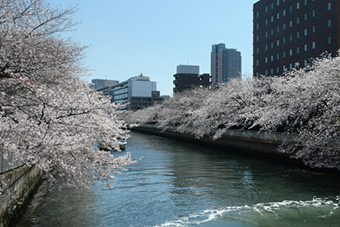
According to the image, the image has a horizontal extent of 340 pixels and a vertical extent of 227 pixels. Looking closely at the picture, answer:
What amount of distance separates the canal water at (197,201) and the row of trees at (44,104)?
94.3 inches

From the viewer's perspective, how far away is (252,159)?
90.4 feet

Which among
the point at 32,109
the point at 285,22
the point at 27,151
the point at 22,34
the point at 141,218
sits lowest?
the point at 141,218

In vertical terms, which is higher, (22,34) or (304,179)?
(22,34)

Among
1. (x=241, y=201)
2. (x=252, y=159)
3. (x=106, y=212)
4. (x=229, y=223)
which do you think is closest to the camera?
(x=229, y=223)

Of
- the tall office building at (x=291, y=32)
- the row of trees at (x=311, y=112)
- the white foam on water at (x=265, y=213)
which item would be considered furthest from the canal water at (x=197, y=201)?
the tall office building at (x=291, y=32)

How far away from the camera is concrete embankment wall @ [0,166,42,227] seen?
364 inches

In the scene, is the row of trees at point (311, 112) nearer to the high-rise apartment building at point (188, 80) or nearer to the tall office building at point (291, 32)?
the tall office building at point (291, 32)

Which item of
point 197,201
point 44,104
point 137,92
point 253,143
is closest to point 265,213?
point 197,201

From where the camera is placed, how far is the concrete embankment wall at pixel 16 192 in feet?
30.4

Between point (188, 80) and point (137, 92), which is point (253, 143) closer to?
point (188, 80)

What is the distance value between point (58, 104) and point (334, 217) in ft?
33.0

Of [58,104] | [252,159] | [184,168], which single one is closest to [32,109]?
[58,104]

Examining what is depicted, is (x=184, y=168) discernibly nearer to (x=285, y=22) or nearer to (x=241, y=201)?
(x=241, y=201)

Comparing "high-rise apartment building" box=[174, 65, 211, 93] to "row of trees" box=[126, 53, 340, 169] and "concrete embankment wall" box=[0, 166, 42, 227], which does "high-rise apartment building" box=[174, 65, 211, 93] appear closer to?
"row of trees" box=[126, 53, 340, 169]
